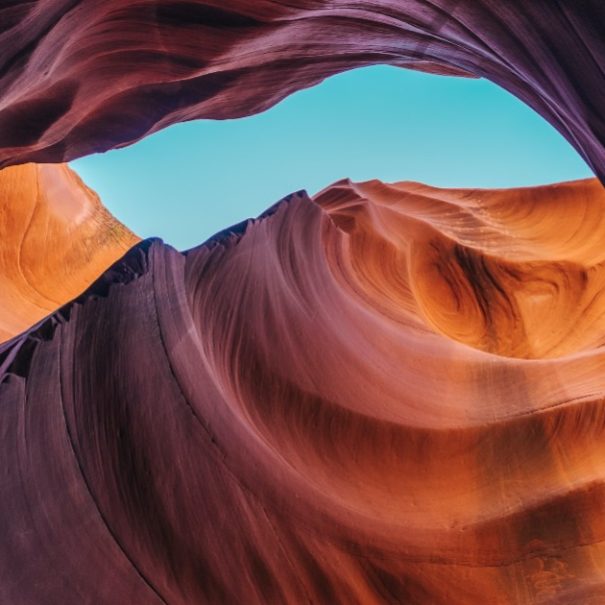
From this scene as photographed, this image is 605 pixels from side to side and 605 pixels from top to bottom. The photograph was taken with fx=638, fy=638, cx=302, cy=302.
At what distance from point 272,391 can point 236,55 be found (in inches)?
90.9

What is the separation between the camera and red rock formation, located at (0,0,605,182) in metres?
2.25

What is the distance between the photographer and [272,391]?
4.09 meters

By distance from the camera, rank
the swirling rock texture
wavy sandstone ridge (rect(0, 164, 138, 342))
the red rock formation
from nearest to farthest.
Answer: the red rock formation → the swirling rock texture → wavy sandstone ridge (rect(0, 164, 138, 342))

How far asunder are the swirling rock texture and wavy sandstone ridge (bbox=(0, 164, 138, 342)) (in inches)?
152

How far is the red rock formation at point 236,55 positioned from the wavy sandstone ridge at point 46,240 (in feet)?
12.8

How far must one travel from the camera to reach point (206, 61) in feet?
14.6

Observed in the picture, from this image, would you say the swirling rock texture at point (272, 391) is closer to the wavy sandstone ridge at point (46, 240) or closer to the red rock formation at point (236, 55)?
the red rock formation at point (236, 55)

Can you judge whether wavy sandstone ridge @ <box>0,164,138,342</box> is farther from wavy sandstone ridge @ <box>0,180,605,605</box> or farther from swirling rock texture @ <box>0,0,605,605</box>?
wavy sandstone ridge @ <box>0,180,605,605</box>

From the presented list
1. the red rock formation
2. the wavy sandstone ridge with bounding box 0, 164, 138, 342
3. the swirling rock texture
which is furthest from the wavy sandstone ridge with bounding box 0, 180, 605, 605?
the wavy sandstone ridge with bounding box 0, 164, 138, 342

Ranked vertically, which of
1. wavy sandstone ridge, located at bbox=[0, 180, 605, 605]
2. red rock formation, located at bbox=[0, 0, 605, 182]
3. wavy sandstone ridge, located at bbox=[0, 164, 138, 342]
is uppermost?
wavy sandstone ridge, located at bbox=[0, 164, 138, 342]

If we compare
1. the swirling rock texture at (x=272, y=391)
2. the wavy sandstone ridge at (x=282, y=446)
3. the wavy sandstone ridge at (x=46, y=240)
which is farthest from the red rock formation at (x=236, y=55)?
the wavy sandstone ridge at (x=46, y=240)

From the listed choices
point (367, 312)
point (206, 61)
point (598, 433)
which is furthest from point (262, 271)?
point (598, 433)

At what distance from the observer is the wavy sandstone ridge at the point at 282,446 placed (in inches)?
117

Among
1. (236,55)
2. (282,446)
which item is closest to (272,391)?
(282,446)
